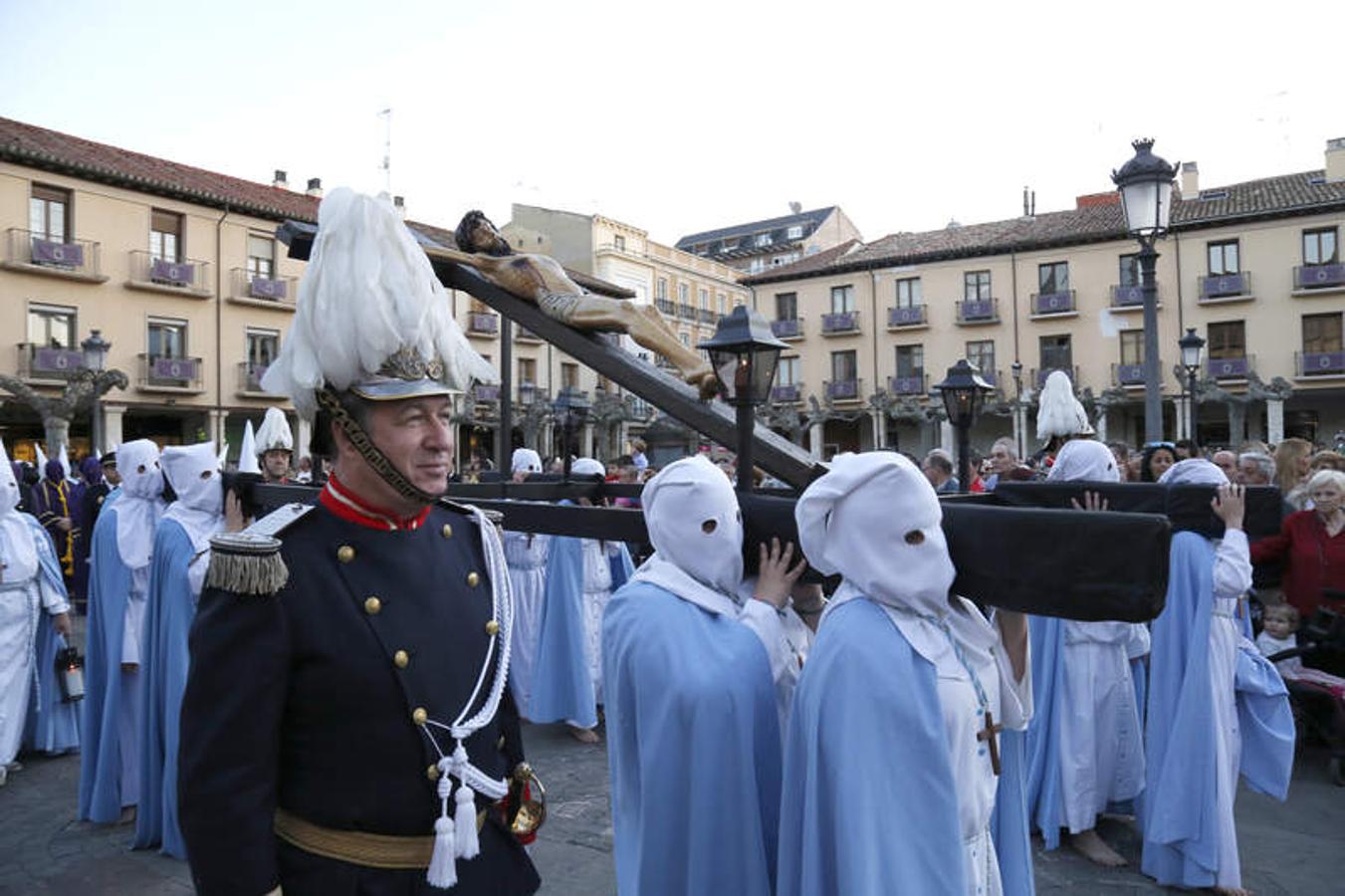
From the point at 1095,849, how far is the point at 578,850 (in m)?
2.78

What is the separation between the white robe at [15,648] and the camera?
611 cm

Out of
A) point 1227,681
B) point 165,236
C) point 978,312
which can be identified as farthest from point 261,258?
point 1227,681

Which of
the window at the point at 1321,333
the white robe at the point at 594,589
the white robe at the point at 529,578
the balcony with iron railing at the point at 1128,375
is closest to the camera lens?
the white robe at the point at 594,589

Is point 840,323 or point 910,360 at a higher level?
point 840,323

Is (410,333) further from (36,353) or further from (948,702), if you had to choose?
(36,353)

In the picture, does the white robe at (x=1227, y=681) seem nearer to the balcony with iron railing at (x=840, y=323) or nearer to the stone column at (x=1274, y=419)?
the stone column at (x=1274, y=419)

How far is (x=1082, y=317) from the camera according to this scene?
120ft

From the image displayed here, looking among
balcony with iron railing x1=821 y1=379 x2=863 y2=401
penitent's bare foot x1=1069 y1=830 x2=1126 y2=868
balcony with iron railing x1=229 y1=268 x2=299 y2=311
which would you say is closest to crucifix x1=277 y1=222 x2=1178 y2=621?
penitent's bare foot x1=1069 y1=830 x2=1126 y2=868

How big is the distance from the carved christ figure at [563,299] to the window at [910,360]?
3735 cm

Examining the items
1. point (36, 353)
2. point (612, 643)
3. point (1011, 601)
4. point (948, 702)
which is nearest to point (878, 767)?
point (948, 702)

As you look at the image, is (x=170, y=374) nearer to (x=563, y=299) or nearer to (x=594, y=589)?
(x=594, y=589)

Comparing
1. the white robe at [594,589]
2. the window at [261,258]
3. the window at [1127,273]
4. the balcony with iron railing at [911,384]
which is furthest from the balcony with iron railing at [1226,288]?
the white robe at [594,589]

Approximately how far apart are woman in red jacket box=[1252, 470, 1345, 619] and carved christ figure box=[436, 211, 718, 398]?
185 inches

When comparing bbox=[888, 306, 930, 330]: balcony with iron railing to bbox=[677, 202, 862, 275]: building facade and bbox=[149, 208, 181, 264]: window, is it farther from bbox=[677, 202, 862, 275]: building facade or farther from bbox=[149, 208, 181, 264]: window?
bbox=[149, 208, 181, 264]: window
